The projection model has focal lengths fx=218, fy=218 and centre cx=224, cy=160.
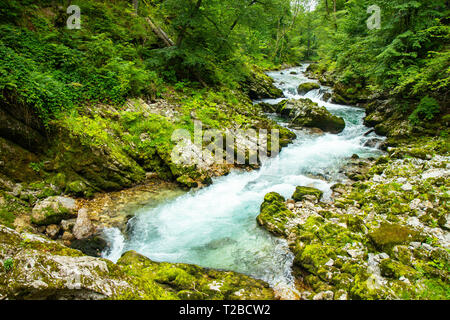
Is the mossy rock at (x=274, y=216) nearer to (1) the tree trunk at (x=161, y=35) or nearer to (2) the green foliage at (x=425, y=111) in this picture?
(2) the green foliage at (x=425, y=111)

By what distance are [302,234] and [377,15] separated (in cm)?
1480

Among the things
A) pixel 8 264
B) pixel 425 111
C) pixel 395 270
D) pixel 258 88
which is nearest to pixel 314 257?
pixel 395 270

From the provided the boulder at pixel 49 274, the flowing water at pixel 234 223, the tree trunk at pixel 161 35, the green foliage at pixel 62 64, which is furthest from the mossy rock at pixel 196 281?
the tree trunk at pixel 161 35

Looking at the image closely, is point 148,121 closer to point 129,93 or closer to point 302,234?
point 129,93

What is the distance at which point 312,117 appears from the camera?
1323cm

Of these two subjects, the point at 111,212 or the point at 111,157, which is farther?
the point at 111,157

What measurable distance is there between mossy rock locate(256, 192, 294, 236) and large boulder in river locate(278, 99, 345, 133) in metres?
8.05

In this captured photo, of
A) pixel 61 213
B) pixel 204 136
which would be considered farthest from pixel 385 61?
pixel 61 213

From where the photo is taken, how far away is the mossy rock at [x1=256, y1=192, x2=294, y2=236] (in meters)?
5.97

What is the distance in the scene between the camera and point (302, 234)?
18.0 ft

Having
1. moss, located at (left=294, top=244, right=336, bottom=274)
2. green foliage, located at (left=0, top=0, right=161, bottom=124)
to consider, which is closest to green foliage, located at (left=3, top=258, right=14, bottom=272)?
moss, located at (left=294, top=244, right=336, bottom=274)

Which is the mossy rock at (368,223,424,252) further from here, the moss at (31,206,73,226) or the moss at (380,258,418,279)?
the moss at (31,206,73,226)

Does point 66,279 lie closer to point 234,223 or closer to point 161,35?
point 234,223

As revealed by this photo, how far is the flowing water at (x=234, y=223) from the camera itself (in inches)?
203
